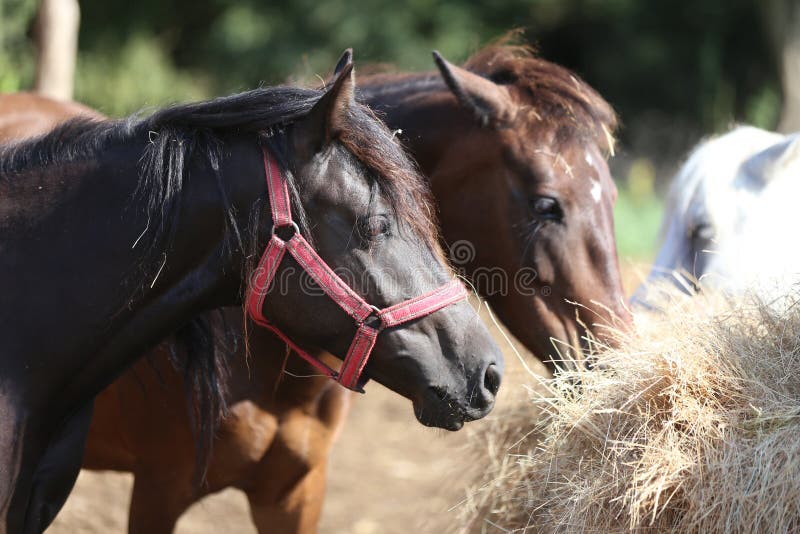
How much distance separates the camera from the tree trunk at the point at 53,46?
5.19 meters

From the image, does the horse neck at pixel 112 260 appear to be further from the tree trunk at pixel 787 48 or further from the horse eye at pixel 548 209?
the tree trunk at pixel 787 48

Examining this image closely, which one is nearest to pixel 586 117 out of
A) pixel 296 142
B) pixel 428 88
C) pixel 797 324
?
pixel 428 88

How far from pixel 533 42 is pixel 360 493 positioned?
679 centimetres

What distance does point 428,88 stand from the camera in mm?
3102

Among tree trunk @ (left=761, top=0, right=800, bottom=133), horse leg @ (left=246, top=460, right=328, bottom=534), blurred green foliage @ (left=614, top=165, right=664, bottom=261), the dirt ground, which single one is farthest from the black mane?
tree trunk @ (left=761, top=0, right=800, bottom=133)

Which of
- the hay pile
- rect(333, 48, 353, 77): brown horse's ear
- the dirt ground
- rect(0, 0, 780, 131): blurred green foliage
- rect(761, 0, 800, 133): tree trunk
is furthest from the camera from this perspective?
rect(0, 0, 780, 131): blurred green foliage

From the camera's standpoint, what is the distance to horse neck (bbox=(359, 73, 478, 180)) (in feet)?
9.72

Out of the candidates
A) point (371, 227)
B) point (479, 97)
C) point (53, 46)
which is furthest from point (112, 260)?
point (53, 46)

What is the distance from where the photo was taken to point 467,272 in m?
2.92

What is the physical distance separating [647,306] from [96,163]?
206 centimetres

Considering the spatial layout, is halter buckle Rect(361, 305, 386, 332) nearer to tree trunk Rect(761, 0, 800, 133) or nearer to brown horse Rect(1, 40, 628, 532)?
brown horse Rect(1, 40, 628, 532)

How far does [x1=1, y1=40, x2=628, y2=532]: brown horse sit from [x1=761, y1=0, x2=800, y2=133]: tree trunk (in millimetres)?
9478

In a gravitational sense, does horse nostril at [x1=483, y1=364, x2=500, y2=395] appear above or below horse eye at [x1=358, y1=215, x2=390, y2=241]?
below

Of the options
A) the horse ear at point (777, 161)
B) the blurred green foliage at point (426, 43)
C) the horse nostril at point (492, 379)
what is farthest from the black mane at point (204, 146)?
the blurred green foliage at point (426, 43)
